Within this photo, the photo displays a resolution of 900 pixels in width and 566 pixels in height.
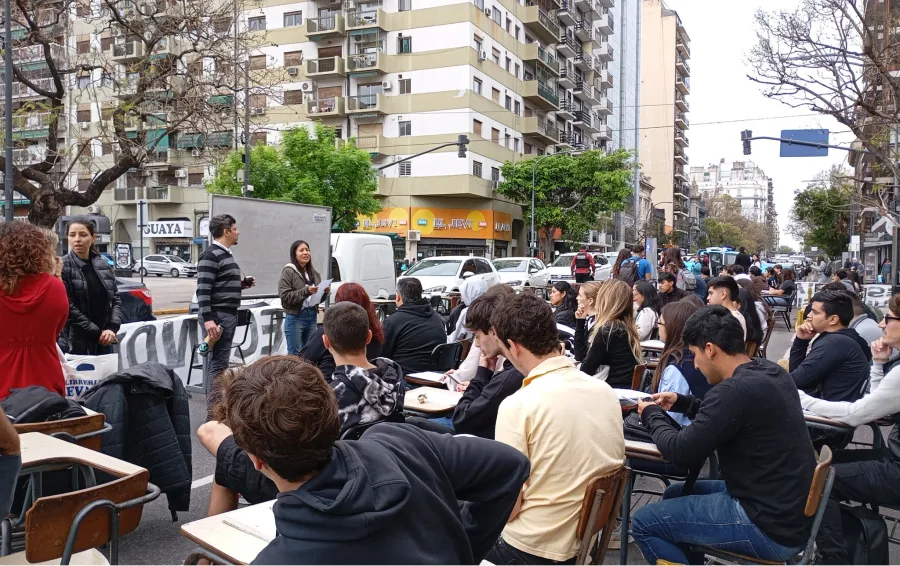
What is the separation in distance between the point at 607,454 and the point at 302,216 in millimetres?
10813

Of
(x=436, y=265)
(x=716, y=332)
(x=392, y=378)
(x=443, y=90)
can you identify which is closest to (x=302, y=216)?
(x=436, y=265)

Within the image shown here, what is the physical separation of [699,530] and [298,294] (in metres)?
6.36

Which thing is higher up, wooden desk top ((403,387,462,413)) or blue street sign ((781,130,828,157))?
blue street sign ((781,130,828,157))

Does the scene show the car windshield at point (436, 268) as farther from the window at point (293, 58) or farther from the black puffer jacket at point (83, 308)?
the window at point (293, 58)

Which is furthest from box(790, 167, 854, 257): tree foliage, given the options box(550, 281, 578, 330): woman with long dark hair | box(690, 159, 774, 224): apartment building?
box(690, 159, 774, 224): apartment building

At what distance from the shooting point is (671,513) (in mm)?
3057

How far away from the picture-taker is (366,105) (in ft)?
129

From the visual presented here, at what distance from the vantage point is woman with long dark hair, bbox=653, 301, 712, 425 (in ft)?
14.6

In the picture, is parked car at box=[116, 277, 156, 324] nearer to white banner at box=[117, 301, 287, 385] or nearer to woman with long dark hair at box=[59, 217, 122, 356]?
white banner at box=[117, 301, 287, 385]

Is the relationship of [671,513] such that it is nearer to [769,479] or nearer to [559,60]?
[769,479]

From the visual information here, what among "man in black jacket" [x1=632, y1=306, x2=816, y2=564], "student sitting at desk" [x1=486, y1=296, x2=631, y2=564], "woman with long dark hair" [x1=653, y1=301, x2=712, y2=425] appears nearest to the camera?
"student sitting at desk" [x1=486, y1=296, x2=631, y2=564]

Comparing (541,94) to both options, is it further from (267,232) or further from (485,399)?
(485,399)

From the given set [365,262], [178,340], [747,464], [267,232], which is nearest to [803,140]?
[365,262]

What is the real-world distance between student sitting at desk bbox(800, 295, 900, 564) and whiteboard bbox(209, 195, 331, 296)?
9264 mm
